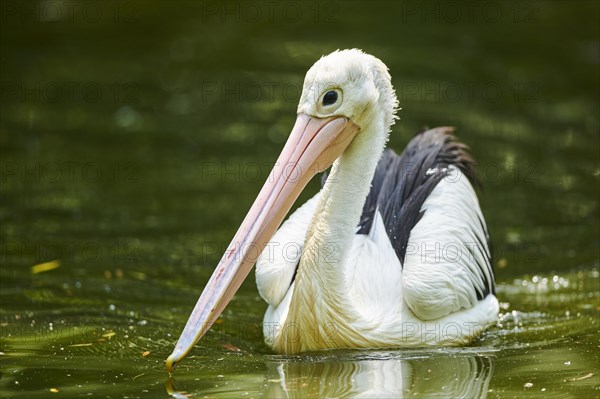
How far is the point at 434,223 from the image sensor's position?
639 cm

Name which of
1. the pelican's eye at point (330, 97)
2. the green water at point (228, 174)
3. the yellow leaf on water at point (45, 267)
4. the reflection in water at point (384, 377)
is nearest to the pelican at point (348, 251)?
the pelican's eye at point (330, 97)

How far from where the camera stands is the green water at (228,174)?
539 cm

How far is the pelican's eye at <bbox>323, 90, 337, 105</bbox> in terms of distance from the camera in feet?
18.0

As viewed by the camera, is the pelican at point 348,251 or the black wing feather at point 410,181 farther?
the black wing feather at point 410,181

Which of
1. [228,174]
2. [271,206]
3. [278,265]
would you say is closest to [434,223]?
[278,265]

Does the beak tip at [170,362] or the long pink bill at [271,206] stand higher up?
the long pink bill at [271,206]

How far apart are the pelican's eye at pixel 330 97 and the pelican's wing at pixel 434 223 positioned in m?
1.13

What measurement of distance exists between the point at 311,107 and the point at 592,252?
339 centimetres

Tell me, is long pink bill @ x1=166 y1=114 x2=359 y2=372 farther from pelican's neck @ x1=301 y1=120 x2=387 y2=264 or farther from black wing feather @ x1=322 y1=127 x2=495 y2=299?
black wing feather @ x1=322 y1=127 x2=495 y2=299

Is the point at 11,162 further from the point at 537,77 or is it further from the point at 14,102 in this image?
the point at 537,77

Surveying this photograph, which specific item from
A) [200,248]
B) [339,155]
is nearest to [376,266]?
[339,155]

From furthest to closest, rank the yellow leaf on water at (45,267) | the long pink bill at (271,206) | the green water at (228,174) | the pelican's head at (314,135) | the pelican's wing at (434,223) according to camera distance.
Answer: the yellow leaf on water at (45,267) < the pelican's wing at (434,223) < the green water at (228,174) < the pelican's head at (314,135) < the long pink bill at (271,206)

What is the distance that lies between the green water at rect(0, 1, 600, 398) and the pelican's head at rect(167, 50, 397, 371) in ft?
2.21

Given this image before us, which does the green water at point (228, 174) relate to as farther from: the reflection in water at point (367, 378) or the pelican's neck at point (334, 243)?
the pelican's neck at point (334, 243)
